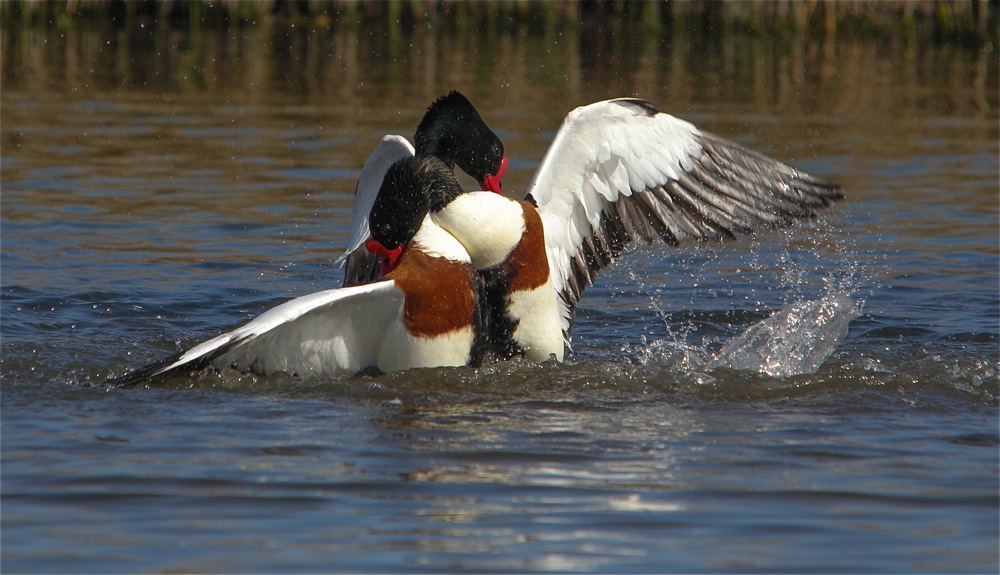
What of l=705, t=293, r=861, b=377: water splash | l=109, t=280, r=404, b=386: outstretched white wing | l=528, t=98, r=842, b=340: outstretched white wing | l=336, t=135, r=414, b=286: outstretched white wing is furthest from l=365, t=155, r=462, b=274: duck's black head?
l=705, t=293, r=861, b=377: water splash

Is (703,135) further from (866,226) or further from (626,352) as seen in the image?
(866,226)

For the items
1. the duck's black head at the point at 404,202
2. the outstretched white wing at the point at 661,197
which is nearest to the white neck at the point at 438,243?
the duck's black head at the point at 404,202

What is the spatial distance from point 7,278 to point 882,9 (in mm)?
14530

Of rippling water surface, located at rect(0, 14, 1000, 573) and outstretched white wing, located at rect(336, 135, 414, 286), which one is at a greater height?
outstretched white wing, located at rect(336, 135, 414, 286)

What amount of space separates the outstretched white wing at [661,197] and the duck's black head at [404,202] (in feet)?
2.29

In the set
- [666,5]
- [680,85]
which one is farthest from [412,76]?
[666,5]

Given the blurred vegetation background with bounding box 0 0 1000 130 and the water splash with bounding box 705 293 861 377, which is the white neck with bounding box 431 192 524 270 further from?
the blurred vegetation background with bounding box 0 0 1000 130

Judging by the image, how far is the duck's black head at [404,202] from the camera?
19.1 ft

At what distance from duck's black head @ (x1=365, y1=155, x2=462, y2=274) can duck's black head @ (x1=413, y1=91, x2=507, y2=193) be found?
2.44 ft

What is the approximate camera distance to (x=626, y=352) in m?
6.86

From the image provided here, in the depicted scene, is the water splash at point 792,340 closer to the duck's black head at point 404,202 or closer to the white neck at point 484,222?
the white neck at point 484,222

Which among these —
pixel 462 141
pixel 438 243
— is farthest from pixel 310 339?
pixel 462 141

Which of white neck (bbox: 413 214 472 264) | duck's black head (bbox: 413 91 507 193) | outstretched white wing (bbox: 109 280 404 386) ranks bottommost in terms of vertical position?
outstretched white wing (bbox: 109 280 404 386)

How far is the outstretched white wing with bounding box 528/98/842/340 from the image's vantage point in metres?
6.57
